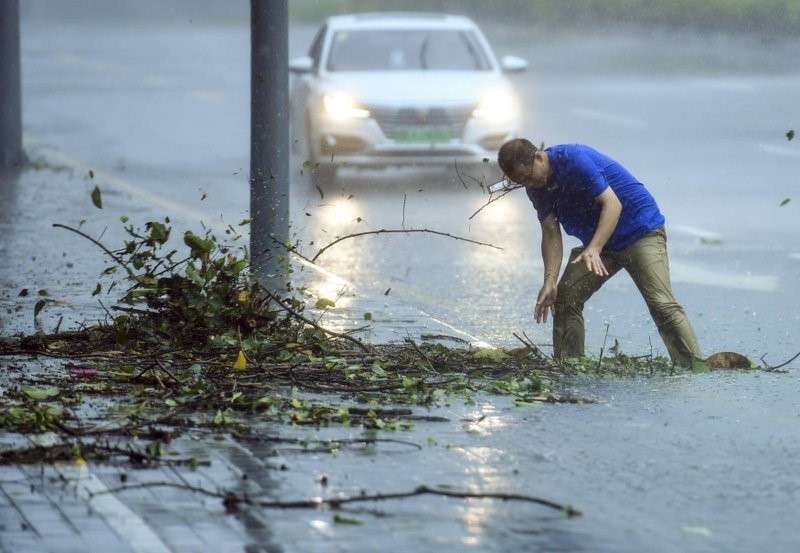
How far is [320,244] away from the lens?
553 inches

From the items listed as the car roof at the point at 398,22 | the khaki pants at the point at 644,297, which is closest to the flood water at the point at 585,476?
the khaki pants at the point at 644,297

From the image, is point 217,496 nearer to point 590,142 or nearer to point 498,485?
point 498,485

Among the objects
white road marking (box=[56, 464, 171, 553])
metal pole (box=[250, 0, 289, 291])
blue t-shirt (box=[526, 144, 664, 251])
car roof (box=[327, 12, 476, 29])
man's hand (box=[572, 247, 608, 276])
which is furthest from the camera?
car roof (box=[327, 12, 476, 29])

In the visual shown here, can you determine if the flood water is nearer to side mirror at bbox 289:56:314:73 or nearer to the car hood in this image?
the car hood

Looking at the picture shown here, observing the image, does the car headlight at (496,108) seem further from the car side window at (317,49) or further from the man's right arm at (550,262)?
the man's right arm at (550,262)

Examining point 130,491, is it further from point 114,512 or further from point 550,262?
point 550,262

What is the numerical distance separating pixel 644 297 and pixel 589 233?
436 millimetres

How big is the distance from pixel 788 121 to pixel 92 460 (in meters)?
17.2

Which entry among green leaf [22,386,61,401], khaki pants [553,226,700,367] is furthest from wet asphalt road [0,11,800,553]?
green leaf [22,386,61,401]

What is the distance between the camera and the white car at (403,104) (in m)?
18.0

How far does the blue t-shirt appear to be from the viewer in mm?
8859

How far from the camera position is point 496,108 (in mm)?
18219

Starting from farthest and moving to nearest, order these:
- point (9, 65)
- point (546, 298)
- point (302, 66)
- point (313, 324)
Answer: point (302, 66)
point (9, 65)
point (546, 298)
point (313, 324)

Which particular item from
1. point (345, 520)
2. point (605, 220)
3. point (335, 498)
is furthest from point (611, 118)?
point (345, 520)
